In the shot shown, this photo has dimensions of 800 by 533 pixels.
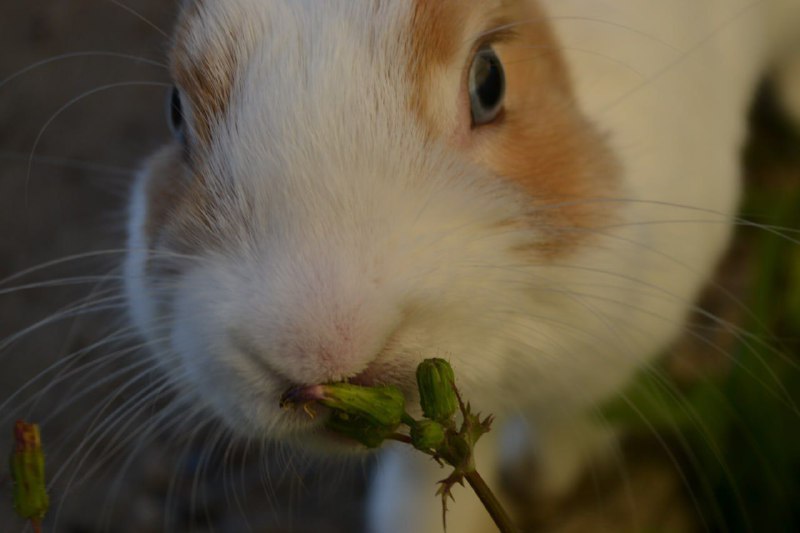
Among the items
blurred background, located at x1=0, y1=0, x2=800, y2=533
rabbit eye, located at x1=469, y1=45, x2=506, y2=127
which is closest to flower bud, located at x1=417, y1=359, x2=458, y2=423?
rabbit eye, located at x1=469, y1=45, x2=506, y2=127

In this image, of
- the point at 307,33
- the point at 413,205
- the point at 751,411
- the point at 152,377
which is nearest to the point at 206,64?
the point at 307,33

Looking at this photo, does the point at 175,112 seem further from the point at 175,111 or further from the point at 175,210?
the point at 175,210

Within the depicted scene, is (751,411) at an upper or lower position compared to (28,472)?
lower

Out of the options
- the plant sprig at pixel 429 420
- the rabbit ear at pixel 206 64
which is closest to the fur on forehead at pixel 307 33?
the rabbit ear at pixel 206 64

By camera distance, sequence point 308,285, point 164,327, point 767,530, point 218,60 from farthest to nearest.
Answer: point 767,530 → point 164,327 → point 218,60 → point 308,285


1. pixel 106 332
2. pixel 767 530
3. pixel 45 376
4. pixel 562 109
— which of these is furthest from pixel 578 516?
pixel 45 376

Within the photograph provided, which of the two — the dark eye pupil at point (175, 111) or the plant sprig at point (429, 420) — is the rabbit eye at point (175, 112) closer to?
the dark eye pupil at point (175, 111)

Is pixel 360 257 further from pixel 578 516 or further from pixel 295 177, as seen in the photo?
pixel 578 516
